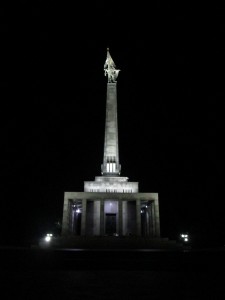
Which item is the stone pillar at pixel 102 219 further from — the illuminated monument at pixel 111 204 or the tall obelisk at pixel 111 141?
the tall obelisk at pixel 111 141

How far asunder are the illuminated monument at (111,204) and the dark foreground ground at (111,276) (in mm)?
14923

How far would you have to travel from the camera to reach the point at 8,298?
22.7 feet

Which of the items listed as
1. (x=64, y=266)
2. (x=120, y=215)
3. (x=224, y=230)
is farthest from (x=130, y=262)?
(x=224, y=230)

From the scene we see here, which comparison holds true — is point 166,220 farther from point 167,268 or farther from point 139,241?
point 167,268

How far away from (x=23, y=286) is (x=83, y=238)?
1821cm

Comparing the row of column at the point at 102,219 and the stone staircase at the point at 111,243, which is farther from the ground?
the row of column at the point at 102,219

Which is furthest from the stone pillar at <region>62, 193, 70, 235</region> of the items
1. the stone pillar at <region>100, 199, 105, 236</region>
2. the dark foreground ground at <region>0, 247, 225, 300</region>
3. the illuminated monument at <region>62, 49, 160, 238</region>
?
the dark foreground ground at <region>0, 247, 225, 300</region>

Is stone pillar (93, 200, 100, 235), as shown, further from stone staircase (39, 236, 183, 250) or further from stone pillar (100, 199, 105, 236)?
stone staircase (39, 236, 183, 250)

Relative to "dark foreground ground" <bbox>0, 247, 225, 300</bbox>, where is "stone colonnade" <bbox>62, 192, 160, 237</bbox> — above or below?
above

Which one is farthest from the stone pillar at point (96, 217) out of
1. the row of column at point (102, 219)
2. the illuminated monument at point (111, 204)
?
the row of column at point (102, 219)

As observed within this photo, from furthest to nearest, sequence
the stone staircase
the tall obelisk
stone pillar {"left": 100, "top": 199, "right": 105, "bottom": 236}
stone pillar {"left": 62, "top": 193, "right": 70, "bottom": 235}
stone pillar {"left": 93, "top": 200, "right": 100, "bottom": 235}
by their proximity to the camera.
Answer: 1. the tall obelisk
2. stone pillar {"left": 93, "top": 200, "right": 100, "bottom": 235}
3. stone pillar {"left": 100, "top": 199, "right": 105, "bottom": 236}
4. stone pillar {"left": 62, "top": 193, "right": 70, "bottom": 235}
5. the stone staircase

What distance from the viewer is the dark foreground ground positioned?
7.52 m

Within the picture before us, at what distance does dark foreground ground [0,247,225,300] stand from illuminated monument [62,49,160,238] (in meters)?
14.9

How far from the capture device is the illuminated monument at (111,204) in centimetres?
3106
